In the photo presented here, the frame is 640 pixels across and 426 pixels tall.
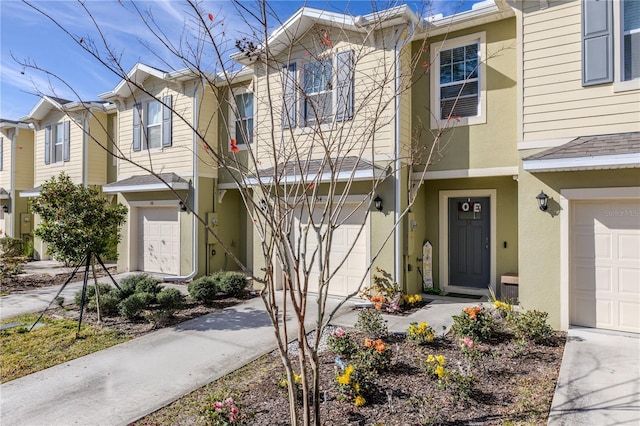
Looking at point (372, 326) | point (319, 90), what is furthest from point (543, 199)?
point (319, 90)

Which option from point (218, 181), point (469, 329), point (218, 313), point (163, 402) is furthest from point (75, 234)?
point (469, 329)

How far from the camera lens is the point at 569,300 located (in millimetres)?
6422

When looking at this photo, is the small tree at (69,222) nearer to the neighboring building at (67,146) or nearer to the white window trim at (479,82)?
the white window trim at (479,82)

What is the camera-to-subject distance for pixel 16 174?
1741cm

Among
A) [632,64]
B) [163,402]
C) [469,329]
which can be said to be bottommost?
[163,402]

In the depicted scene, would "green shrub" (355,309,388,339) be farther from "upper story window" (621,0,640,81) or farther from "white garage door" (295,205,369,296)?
"upper story window" (621,0,640,81)

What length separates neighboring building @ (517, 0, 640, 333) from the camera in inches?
238

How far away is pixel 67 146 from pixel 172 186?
24.8 ft

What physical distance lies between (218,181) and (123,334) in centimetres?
643

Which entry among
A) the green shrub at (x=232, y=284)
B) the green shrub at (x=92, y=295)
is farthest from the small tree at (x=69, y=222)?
the green shrub at (x=232, y=284)

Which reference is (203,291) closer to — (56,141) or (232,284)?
(232,284)

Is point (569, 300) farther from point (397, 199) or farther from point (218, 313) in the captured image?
point (218, 313)

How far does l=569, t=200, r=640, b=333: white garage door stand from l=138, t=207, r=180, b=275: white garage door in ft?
Result: 33.5

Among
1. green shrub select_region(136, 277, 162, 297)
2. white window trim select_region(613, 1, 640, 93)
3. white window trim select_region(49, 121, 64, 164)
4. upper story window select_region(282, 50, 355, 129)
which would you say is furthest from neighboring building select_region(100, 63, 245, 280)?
white window trim select_region(613, 1, 640, 93)
